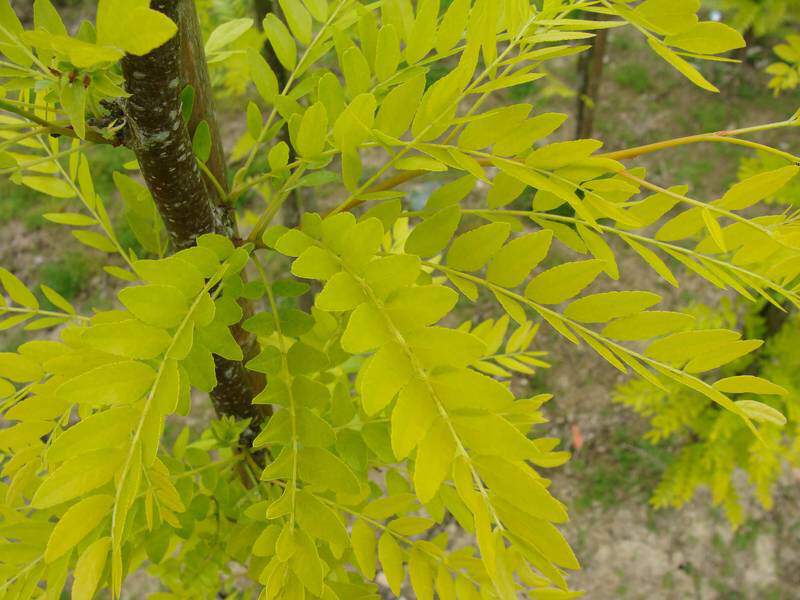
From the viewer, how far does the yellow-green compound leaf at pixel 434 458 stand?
1.39 ft

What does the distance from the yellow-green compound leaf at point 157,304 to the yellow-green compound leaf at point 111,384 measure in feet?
0.13

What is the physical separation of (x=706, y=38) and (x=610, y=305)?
0.81ft

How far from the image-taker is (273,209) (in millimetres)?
758

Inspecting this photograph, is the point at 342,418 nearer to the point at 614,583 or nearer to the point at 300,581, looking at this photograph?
the point at 300,581

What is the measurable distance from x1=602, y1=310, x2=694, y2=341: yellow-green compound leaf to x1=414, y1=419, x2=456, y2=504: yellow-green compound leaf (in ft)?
0.66

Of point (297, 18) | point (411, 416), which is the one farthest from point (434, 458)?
point (297, 18)

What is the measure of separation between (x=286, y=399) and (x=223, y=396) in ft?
0.88

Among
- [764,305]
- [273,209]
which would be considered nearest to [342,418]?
[273,209]

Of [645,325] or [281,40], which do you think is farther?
[281,40]

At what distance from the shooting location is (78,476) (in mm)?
469

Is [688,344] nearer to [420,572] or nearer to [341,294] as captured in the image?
[341,294]

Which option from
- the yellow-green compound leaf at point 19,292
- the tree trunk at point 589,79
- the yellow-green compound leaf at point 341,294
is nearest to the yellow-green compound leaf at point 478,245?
the yellow-green compound leaf at point 341,294

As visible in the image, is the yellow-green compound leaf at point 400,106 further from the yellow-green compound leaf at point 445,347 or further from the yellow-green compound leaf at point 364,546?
the yellow-green compound leaf at point 364,546

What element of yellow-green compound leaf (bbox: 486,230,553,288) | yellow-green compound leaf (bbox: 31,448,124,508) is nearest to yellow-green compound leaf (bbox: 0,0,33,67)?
yellow-green compound leaf (bbox: 31,448,124,508)
